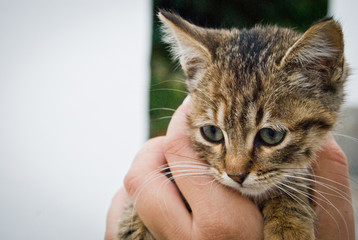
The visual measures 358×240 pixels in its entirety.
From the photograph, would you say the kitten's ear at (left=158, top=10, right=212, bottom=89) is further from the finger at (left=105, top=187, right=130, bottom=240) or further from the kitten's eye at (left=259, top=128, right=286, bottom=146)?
the finger at (left=105, top=187, right=130, bottom=240)

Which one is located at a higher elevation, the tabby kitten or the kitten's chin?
the tabby kitten

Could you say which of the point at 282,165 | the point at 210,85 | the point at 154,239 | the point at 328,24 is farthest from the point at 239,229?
the point at 328,24

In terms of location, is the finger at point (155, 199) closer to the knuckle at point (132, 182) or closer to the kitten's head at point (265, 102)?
the knuckle at point (132, 182)

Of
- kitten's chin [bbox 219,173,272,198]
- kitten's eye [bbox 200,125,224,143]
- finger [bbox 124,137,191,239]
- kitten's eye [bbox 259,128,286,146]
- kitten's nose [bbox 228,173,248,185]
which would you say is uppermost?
kitten's eye [bbox 259,128,286,146]

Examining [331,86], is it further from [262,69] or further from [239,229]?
[239,229]

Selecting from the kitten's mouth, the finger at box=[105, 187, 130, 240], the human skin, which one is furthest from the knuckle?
the kitten's mouth

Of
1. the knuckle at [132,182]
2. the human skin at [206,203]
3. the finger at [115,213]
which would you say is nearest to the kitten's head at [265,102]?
the human skin at [206,203]
